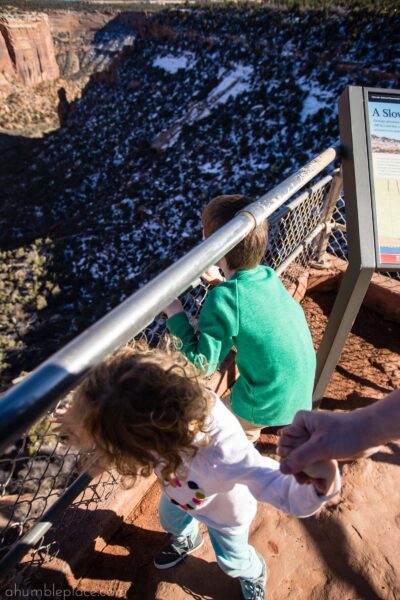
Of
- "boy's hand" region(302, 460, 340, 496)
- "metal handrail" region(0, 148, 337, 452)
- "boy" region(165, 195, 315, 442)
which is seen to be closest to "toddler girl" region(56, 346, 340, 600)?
"boy's hand" region(302, 460, 340, 496)

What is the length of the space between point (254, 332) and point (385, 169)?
0.95 meters

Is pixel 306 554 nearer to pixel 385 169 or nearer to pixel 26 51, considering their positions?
pixel 385 169

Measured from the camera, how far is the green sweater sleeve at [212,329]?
139 centimetres

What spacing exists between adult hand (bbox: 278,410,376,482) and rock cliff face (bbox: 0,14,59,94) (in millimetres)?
45360

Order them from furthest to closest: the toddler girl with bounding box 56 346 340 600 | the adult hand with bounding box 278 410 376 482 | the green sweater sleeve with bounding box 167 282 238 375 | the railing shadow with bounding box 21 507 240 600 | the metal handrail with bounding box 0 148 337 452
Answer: the railing shadow with bounding box 21 507 240 600 < the green sweater sleeve with bounding box 167 282 238 375 < the toddler girl with bounding box 56 346 340 600 < the adult hand with bounding box 278 410 376 482 < the metal handrail with bounding box 0 148 337 452

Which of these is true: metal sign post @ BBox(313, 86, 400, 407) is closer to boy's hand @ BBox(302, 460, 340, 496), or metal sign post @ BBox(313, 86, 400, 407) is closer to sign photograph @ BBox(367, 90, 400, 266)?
sign photograph @ BBox(367, 90, 400, 266)

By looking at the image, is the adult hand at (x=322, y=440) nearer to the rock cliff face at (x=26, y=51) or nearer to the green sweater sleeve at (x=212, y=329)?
the green sweater sleeve at (x=212, y=329)

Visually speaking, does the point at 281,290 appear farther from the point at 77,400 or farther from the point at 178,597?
the point at 178,597

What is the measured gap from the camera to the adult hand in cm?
86

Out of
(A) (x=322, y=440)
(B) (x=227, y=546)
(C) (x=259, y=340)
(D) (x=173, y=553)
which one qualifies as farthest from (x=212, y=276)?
(D) (x=173, y=553)

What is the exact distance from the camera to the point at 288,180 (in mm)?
1694

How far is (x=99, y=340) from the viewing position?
0.79 meters

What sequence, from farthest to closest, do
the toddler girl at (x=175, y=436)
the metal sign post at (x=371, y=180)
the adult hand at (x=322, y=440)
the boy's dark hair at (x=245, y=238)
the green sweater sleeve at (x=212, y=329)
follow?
the metal sign post at (x=371, y=180)
the boy's dark hair at (x=245, y=238)
the green sweater sleeve at (x=212, y=329)
the toddler girl at (x=175, y=436)
the adult hand at (x=322, y=440)

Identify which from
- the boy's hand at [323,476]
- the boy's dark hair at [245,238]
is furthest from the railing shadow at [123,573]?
the boy's dark hair at [245,238]
